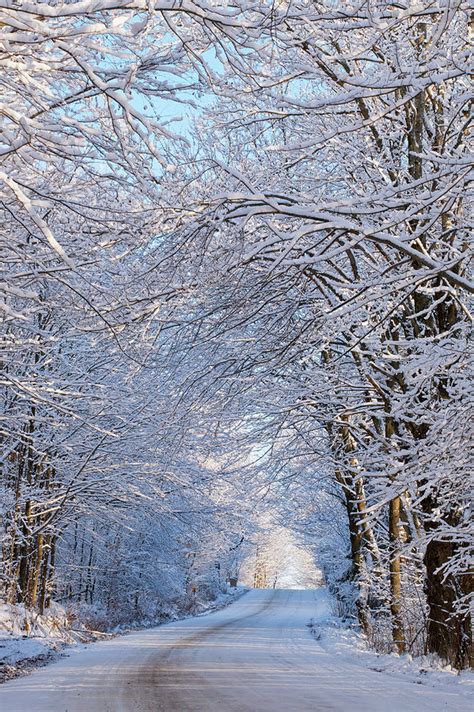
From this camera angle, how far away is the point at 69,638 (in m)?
16.6

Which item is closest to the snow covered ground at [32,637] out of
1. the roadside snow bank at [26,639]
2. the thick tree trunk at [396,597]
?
the roadside snow bank at [26,639]

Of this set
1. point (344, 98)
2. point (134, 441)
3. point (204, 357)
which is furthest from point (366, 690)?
point (134, 441)

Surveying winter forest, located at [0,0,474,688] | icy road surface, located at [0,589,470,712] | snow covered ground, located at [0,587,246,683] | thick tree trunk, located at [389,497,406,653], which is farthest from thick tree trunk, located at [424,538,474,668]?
→ snow covered ground, located at [0,587,246,683]

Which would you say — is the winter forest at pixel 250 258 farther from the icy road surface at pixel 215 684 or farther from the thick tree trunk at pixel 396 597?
the icy road surface at pixel 215 684

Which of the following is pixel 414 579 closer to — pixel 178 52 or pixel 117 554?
pixel 178 52

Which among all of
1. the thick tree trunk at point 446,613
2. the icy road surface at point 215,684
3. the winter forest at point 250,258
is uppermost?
the winter forest at point 250,258

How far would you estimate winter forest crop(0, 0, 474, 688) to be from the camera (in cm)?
565

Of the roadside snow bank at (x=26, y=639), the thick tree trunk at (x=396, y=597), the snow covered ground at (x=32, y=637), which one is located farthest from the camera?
the thick tree trunk at (x=396, y=597)

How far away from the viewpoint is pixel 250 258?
264 inches

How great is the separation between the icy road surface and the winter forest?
4.35ft

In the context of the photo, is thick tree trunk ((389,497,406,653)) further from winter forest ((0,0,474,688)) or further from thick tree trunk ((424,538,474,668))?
thick tree trunk ((424,538,474,668))

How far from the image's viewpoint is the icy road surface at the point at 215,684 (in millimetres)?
7367

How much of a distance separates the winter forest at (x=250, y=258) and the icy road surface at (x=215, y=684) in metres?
1.33

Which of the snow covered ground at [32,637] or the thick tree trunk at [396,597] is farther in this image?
the thick tree trunk at [396,597]
